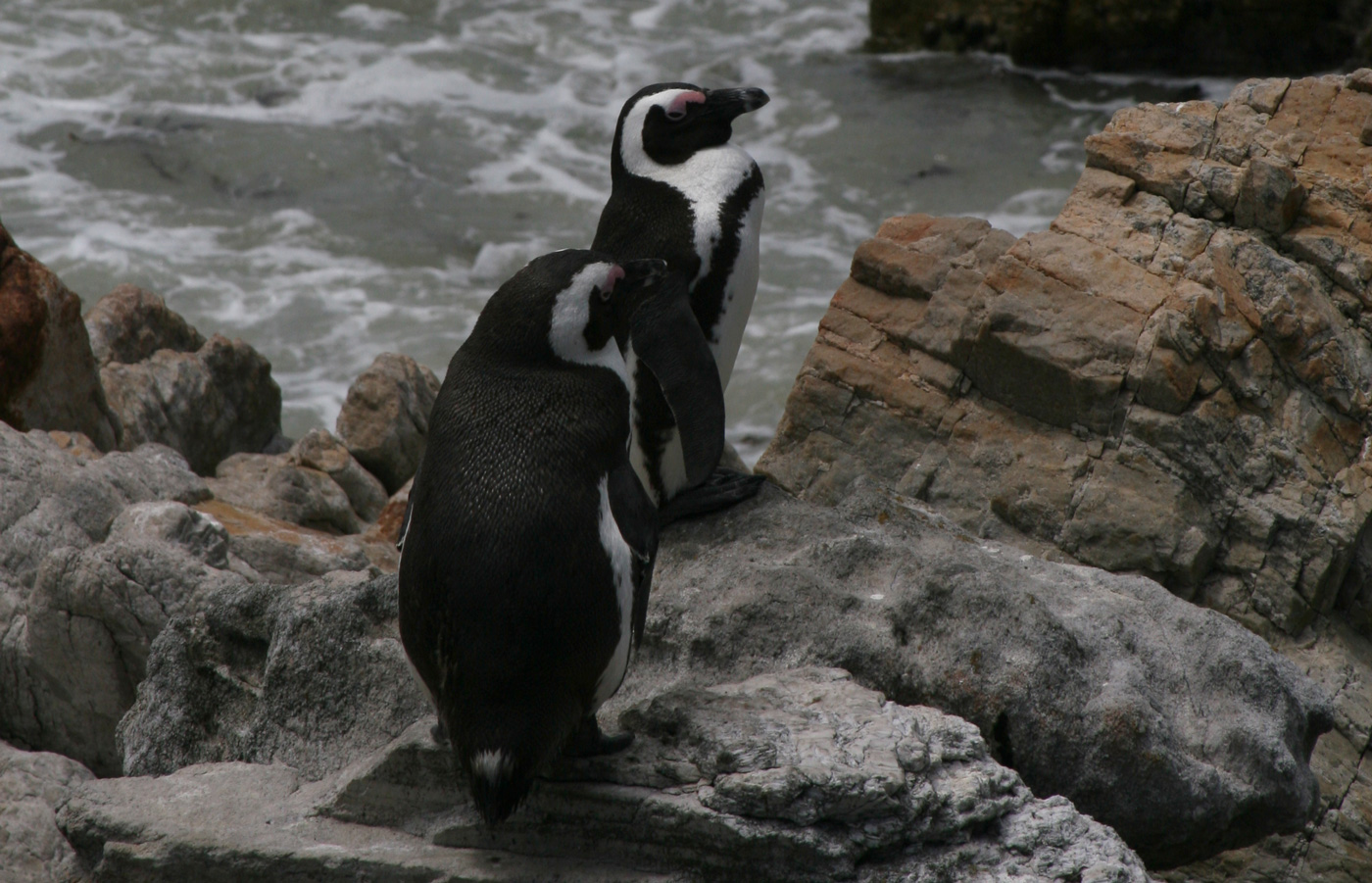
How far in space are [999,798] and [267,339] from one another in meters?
7.67

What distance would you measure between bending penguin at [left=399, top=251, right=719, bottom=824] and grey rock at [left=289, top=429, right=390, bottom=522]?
3628 mm

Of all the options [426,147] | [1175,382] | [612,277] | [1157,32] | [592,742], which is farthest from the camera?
[1157,32]

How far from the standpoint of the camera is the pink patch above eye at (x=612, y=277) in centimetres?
289

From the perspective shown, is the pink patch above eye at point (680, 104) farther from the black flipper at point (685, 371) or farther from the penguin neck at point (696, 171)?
the black flipper at point (685, 371)

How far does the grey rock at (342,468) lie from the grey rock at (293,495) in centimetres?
8

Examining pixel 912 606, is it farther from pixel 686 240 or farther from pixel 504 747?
pixel 686 240

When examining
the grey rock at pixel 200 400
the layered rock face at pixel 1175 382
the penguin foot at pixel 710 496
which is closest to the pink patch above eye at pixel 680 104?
the penguin foot at pixel 710 496

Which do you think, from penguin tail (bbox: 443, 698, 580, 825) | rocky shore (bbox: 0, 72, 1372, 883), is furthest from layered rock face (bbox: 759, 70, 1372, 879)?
penguin tail (bbox: 443, 698, 580, 825)

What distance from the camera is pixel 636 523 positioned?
2.79 metres

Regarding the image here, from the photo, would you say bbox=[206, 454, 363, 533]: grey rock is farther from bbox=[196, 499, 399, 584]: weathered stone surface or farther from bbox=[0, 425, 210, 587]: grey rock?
bbox=[0, 425, 210, 587]: grey rock

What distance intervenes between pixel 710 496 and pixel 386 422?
127 inches

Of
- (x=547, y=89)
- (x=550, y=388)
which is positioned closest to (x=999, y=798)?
(x=550, y=388)

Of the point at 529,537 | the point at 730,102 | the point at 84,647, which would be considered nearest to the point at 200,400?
the point at 84,647

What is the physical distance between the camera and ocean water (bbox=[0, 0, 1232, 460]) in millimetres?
9703
